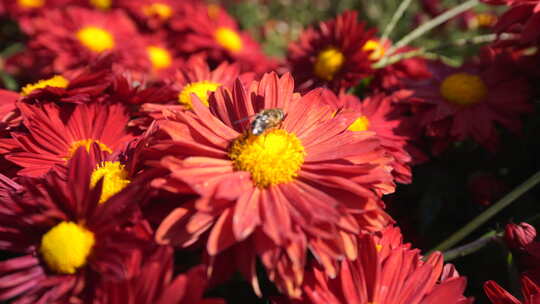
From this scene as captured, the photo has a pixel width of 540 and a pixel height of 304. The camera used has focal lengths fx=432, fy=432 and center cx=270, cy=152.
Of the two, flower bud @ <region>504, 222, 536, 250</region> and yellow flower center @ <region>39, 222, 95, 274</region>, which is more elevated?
yellow flower center @ <region>39, 222, 95, 274</region>

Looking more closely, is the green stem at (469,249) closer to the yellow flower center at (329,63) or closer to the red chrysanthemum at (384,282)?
the red chrysanthemum at (384,282)

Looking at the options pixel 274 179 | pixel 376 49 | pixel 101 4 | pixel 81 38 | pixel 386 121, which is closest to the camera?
pixel 274 179

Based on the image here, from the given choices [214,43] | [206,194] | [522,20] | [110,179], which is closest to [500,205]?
[522,20]

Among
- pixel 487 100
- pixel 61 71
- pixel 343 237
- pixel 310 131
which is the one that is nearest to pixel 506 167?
pixel 487 100

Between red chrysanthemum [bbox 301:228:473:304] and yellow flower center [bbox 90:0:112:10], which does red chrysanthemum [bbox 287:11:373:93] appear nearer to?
red chrysanthemum [bbox 301:228:473:304]

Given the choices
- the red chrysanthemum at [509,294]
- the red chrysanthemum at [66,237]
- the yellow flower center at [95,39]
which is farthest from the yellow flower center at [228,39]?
the red chrysanthemum at [509,294]

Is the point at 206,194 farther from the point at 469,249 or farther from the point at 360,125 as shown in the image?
the point at 469,249

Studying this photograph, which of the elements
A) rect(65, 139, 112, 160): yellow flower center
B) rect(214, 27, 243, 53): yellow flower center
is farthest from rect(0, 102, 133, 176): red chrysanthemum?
rect(214, 27, 243, 53): yellow flower center
